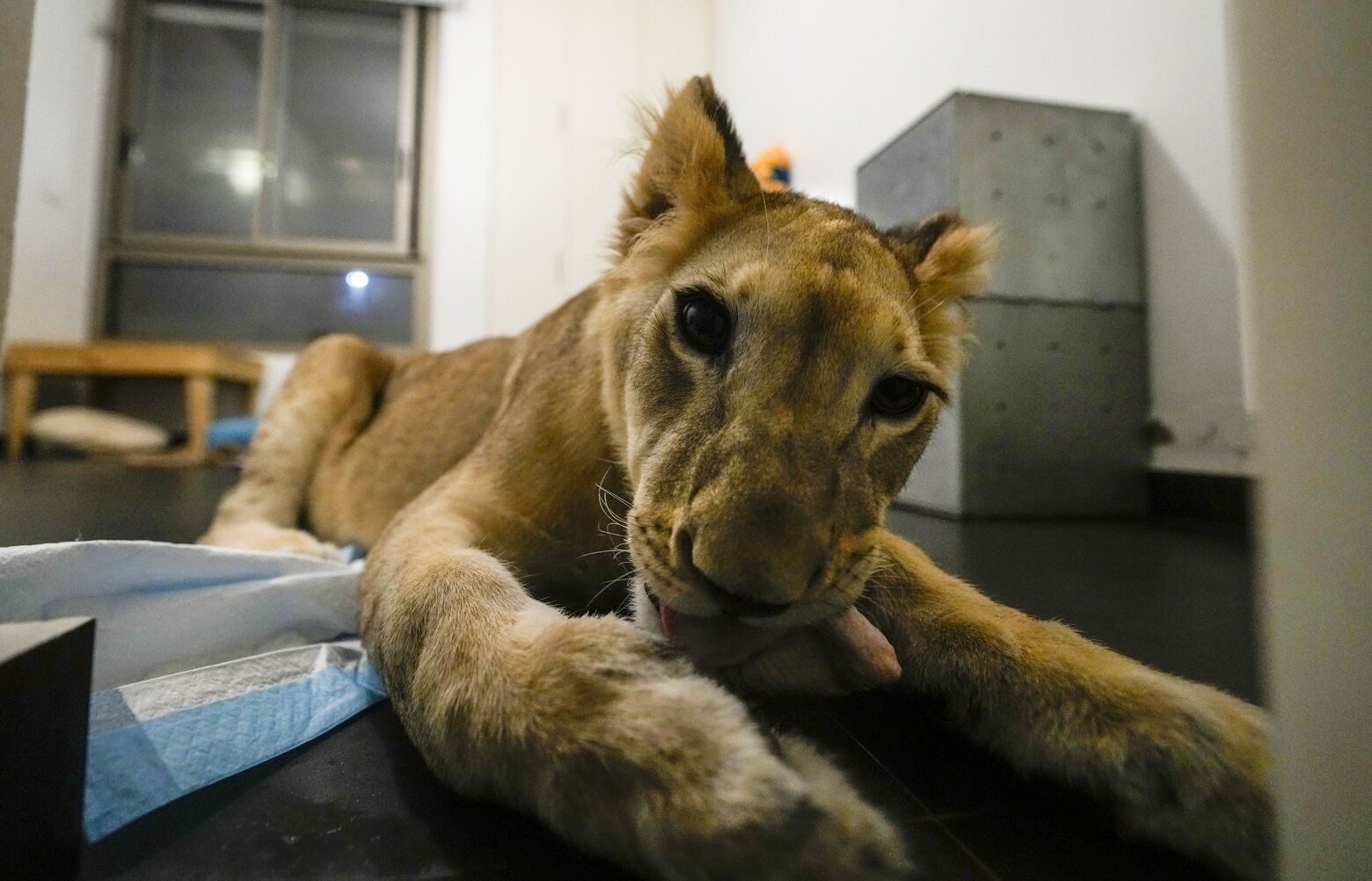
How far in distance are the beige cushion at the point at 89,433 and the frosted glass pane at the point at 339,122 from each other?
9.85 ft

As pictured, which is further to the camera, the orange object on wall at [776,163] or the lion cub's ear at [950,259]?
the orange object on wall at [776,163]

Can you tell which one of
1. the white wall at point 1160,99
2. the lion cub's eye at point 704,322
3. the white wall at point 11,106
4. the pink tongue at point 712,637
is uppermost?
the white wall at point 1160,99

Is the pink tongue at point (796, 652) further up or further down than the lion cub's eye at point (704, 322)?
further down

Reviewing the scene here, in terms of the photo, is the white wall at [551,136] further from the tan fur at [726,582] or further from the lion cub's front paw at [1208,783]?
the lion cub's front paw at [1208,783]

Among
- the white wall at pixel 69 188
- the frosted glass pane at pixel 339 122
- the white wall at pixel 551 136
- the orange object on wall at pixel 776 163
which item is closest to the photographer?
the orange object on wall at pixel 776 163

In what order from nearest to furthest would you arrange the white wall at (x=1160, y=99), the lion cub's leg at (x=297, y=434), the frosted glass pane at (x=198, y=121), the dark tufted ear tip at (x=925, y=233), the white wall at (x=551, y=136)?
the dark tufted ear tip at (x=925, y=233)
the lion cub's leg at (x=297, y=434)
the white wall at (x=1160, y=99)
the white wall at (x=551, y=136)
the frosted glass pane at (x=198, y=121)

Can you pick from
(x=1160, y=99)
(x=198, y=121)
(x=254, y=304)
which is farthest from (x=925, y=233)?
(x=198, y=121)

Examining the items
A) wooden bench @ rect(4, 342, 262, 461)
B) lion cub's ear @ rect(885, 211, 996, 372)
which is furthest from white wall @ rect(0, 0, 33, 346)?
wooden bench @ rect(4, 342, 262, 461)

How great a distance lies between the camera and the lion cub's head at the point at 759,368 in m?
0.75

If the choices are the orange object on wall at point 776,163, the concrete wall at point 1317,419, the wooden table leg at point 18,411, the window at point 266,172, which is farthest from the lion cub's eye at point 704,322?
the window at point 266,172

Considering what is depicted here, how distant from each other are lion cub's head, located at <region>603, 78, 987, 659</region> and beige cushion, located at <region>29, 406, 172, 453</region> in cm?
733

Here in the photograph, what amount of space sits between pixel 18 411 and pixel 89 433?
1.82 feet

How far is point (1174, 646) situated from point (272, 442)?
106 inches

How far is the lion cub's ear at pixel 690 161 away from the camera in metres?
1.29
